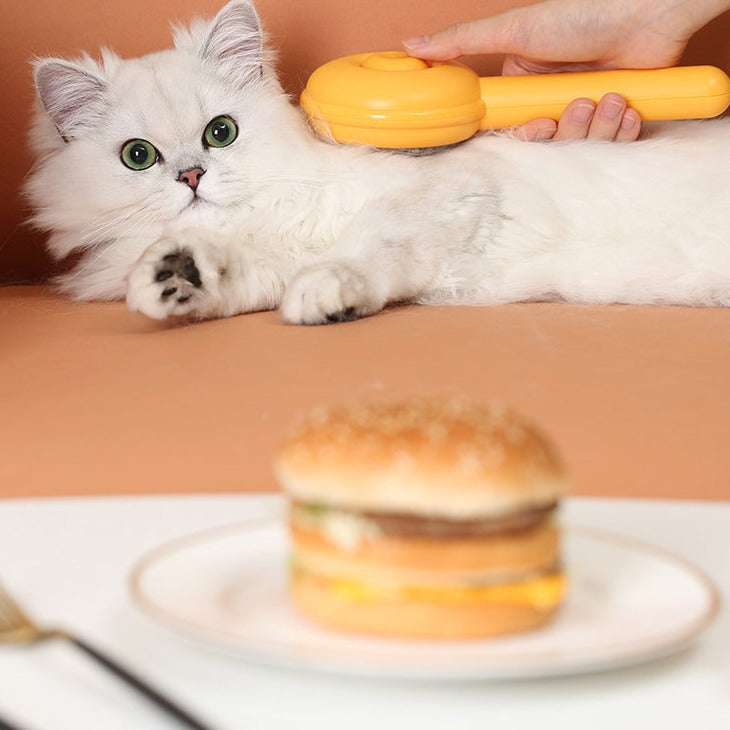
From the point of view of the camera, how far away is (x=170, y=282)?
6.08ft

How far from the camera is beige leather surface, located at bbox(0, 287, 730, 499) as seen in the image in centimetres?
114

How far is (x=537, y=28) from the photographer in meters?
2.43

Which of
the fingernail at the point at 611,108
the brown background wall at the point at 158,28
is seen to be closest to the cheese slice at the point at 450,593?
the fingernail at the point at 611,108

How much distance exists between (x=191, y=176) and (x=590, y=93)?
0.76 metres

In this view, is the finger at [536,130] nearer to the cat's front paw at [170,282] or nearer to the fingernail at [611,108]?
the fingernail at [611,108]

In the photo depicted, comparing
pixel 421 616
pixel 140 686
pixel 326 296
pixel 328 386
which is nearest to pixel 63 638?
pixel 140 686

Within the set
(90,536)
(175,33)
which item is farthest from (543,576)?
(175,33)

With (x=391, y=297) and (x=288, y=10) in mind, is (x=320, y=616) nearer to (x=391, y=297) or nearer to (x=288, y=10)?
(x=391, y=297)

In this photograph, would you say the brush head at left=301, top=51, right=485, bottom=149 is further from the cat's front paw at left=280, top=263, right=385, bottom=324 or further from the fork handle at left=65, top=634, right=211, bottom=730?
the fork handle at left=65, top=634, right=211, bottom=730

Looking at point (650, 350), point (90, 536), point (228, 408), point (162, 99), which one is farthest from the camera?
point (162, 99)

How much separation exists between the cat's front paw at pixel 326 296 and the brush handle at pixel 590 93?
0.57 meters

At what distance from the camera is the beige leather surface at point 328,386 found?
44.8 inches

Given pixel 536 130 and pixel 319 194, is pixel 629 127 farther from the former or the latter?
pixel 319 194

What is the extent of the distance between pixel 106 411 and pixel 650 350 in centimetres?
73
